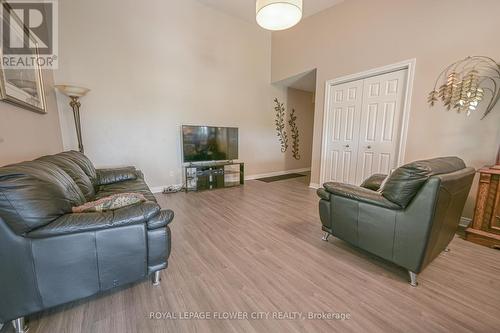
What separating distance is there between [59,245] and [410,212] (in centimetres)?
226

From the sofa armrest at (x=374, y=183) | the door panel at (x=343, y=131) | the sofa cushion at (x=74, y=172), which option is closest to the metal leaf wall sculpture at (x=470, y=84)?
the door panel at (x=343, y=131)

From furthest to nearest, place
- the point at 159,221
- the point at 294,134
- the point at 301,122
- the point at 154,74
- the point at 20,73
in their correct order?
the point at 301,122
the point at 294,134
the point at 154,74
the point at 20,73
the point at 159,221

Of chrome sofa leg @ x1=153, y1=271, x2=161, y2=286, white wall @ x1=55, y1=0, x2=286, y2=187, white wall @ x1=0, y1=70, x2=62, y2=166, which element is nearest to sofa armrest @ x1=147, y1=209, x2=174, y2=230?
chrome sofa leg @ x1=153, y1=271, x2=161, y2=286

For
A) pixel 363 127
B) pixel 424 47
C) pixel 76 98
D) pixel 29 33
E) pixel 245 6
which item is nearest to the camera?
pixel 29 33

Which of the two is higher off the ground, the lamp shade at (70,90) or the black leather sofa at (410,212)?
the lamp shade at (70,90)

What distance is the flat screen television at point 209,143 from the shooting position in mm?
4040

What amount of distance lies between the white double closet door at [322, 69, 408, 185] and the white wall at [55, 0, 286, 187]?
7.02ft

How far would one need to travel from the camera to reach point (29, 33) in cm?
217

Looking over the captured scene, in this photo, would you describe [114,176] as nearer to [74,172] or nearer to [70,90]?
[74,172]

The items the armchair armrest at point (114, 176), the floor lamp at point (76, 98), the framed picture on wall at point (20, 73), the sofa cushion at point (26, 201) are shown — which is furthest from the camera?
the floor lamp at point (76, 98)

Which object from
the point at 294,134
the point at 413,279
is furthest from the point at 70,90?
the point at 294,134

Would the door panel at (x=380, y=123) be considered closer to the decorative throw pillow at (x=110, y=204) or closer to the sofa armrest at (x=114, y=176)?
the decorative throw pillow at (x=110, y=204)

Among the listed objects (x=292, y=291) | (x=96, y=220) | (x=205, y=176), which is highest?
(x=96, y=220)

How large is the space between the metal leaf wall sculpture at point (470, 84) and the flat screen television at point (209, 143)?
3542 mm
